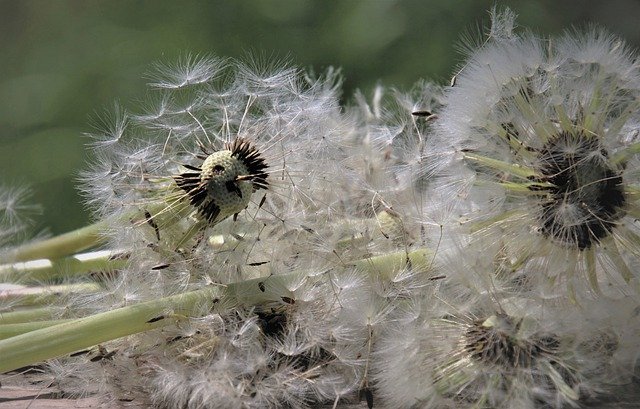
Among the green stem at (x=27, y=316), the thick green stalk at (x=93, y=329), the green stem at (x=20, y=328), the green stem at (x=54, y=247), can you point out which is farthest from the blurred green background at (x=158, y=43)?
the thick green stalk at (x=93, y=329)

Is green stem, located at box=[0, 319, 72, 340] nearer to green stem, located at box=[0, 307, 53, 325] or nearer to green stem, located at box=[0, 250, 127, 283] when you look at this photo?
green stem, located at box=[0, 307, 53, 325]

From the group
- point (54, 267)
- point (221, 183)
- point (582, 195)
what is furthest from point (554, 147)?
point (54, 267)

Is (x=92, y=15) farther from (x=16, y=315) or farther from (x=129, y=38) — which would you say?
(x=16, y=315)

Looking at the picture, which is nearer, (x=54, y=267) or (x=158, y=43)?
(x=54, y=267)

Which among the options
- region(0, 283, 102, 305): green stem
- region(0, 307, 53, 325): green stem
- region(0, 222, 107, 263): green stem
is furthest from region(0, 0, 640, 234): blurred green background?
region(0, 307, 53, 325): green stem

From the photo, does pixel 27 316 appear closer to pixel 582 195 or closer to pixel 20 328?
pixel 20 328

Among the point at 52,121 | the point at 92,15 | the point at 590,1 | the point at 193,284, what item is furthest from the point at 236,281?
the point at 590,1
